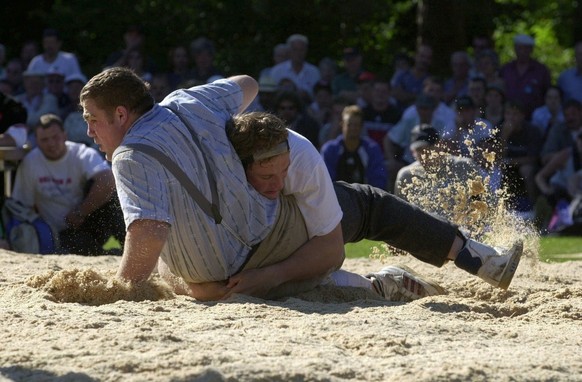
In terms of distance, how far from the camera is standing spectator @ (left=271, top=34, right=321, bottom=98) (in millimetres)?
13977

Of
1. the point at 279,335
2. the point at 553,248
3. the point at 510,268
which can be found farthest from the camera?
the point at 553,248

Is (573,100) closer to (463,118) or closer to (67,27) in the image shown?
(463,118)

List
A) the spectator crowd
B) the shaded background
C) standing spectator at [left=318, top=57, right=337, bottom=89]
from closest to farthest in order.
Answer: the spectator crowd < standing spectator at [left=318, top=57, right=337, bottom=89] < the shaded background

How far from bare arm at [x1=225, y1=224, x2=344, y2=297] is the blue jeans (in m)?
0.21

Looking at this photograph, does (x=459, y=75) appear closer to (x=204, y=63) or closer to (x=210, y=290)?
(x=204, y=63)

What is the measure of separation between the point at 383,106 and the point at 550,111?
190 cm

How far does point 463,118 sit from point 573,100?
1806mm

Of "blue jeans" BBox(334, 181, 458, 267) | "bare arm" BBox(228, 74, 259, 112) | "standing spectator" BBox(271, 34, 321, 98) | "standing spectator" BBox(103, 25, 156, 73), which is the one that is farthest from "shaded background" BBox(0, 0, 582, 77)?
"blue jeans" BBox(334, 181, 458, 267)

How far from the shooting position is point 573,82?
13812 millimetres

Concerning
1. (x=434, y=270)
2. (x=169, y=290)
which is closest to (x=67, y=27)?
(x=434, y=270)

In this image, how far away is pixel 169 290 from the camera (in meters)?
5.60

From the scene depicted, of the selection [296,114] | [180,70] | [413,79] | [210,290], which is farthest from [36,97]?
[210,290]

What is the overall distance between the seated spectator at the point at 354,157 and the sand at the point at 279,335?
18.1ft

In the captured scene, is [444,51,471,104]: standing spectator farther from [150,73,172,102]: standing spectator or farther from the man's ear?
the man's ear
